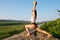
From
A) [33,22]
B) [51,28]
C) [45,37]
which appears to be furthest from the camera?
[51,28]

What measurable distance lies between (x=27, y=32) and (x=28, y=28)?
0.78ft

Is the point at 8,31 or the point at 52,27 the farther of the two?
the point at 8,31

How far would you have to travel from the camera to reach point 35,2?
784 centimetres

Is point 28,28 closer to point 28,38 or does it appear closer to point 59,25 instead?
point 28,38

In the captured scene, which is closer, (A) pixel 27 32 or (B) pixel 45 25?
(A) pixel 27 32

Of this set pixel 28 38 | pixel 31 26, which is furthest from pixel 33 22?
pixel 28 38

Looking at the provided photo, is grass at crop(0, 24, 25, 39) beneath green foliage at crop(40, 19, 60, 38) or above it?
beneath

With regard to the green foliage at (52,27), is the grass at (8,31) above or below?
below

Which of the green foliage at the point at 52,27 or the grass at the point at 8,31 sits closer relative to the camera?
the green foliage at the point at 52,27

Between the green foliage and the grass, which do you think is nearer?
the green foliage

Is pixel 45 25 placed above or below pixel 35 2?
below

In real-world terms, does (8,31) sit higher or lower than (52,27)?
lower

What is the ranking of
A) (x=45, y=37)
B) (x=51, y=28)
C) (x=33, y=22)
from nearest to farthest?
(x=33, y=22) → (x=45, y=37) → (x=51, y=28)

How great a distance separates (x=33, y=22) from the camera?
25.6 feet
